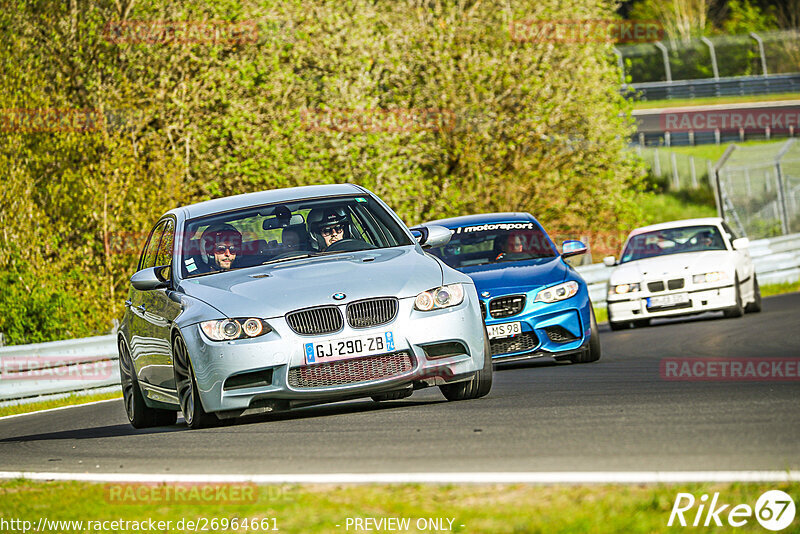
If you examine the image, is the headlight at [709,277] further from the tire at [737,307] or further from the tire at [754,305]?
the tire at [754,305]

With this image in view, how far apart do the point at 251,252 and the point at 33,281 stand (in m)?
11.5

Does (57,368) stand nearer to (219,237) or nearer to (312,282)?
(219,237)

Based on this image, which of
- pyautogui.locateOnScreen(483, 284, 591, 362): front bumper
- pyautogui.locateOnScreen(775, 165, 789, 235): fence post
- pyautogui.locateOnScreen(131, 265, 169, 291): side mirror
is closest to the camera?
pyautogui.locateOnScreen(131, 265, 169, 291): side mirror

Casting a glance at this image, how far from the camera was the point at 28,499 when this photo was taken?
6441 millimetres

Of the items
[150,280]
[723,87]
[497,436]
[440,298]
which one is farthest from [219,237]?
[723,87]

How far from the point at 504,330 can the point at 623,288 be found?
595 centimetres

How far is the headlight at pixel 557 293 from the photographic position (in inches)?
489

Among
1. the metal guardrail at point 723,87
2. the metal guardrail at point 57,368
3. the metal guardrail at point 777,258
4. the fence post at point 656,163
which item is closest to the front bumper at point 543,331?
the metal guardrail at point 57,368

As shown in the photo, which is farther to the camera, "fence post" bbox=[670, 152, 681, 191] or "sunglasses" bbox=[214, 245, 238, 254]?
"fence post" bbox=[670, 152, 681, 191]

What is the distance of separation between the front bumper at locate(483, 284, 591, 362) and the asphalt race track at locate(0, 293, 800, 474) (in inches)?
38.9

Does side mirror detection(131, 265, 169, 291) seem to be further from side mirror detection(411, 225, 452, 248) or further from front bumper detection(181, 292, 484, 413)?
side mirror detection(411, 225, 452, 248)

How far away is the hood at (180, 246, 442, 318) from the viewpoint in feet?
26.8

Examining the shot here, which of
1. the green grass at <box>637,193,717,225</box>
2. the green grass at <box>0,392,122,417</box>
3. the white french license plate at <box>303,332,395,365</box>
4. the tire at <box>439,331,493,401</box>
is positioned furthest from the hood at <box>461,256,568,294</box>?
the green grass at <box>637,193,717,225</box>

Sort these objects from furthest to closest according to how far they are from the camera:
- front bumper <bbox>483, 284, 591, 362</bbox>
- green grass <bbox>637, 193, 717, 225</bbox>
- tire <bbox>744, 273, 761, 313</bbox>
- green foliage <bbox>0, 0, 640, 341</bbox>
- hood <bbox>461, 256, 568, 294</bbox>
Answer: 1. green grass <bbox>637, 193, 717, 225</bbox>
2. green foliage <bbox>0, 0, 640, 341</bbox>
3. tire <bbox>744, 273, 761, 313</bbox>
4. hood <bbox>461, 256, 568, 294</bbox>
5. front bumper <bbox>483, 284, 591, 362</bbox>
